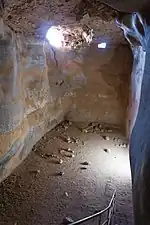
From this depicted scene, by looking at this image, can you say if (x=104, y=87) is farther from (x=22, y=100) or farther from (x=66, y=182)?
(x=66, y=182)

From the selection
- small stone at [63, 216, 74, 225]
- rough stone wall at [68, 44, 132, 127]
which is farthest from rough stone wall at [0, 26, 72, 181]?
small stone at [63, 216, 74, 225]

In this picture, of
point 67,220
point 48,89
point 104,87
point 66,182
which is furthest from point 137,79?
point 67,220

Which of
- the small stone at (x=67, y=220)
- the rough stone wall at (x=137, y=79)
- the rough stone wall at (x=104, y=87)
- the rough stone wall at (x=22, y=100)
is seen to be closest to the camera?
the small stone at (x=67, y=220)

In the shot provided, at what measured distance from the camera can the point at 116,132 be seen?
185 inches

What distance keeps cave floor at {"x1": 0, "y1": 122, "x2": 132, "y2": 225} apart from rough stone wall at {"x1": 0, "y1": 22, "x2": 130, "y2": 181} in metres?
0.25

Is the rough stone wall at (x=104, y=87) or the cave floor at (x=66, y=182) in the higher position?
the rough stone wall at (x=104, y=87)

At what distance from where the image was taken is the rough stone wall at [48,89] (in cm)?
297

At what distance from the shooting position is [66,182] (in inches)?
118

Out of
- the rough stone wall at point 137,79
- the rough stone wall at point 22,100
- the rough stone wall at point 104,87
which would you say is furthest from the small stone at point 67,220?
the rough stone wall at point 104,87

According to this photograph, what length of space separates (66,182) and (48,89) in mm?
2030

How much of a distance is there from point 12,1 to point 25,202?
192cm

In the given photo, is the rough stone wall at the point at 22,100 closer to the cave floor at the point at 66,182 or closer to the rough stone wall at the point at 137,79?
the cave floor at the point at 66,182

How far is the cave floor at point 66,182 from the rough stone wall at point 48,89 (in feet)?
0.83

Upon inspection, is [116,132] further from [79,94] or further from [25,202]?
[25,202]
